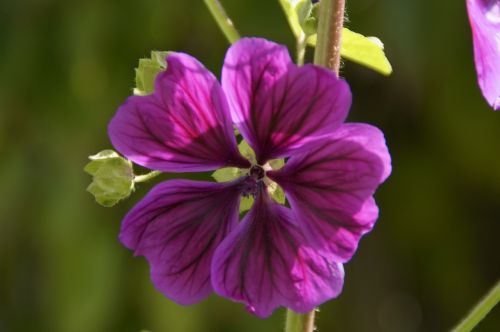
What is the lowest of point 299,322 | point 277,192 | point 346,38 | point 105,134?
point 105,134

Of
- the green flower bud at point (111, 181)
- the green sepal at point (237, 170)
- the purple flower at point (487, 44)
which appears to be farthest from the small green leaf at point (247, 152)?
the purple flower at point (487, 44)

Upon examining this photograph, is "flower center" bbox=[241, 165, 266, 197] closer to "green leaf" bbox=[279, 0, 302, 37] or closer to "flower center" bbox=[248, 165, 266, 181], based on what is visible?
"flower center" bbox=[248, 165, 266, 181]

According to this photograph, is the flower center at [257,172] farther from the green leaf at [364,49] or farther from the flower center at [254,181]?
the green leaf at [364,49]

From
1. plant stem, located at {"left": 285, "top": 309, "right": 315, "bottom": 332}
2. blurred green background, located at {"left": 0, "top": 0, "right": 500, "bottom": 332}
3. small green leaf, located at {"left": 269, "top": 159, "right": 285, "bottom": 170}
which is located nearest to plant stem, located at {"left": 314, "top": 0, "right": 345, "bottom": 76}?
small green leaf, located at {"left": 269, "top": 159, "right": 285, "bottom": 170}

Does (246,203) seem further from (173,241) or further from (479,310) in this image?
(479,310)

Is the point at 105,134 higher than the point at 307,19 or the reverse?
the reverse

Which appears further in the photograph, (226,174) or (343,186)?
(226,174)

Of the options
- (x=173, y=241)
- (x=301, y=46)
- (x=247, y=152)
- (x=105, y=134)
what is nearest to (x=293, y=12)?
(x=301, y=46)
